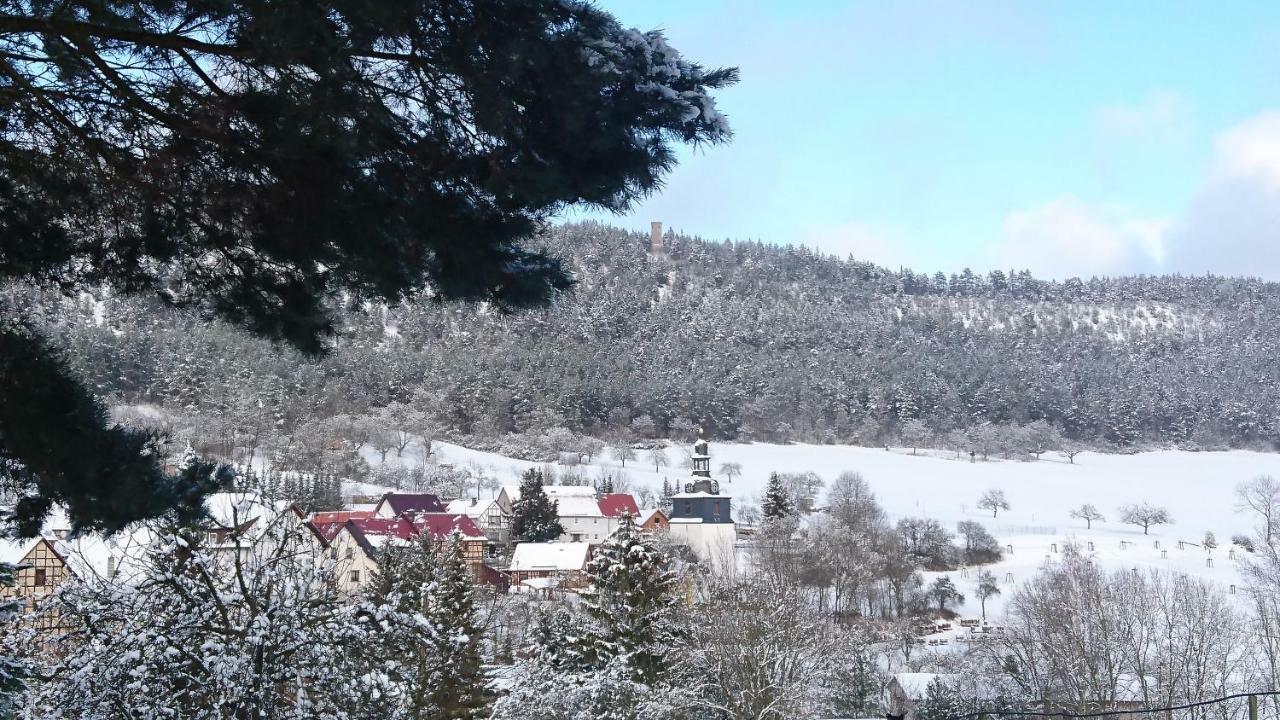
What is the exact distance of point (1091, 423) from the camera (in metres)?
139

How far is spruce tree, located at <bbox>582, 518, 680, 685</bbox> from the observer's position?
22.6 metres

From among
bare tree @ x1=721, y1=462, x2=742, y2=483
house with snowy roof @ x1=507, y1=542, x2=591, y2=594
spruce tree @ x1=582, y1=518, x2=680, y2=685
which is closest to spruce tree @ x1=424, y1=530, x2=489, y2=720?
spruce tree @ x1=582, y1=518, x2=680, y2=685

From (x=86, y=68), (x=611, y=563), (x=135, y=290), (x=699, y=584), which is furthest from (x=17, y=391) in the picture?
(x=699, y=584)

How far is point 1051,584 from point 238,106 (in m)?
36.9

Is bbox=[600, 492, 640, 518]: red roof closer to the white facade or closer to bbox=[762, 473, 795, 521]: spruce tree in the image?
the white facade

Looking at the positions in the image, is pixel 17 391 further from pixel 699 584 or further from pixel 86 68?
pixel 699 584

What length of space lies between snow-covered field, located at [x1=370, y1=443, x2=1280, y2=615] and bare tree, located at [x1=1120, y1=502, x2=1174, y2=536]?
0.76 m

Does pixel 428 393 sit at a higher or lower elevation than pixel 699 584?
higher

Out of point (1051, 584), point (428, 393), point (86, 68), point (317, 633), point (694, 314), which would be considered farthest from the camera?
point (694, 314)

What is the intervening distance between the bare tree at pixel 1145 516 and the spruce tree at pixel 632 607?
72.2m

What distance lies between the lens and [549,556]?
184 ft

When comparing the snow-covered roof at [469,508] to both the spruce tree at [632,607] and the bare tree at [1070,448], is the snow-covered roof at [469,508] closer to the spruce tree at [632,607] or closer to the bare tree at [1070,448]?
the spruce tree at [632,607]

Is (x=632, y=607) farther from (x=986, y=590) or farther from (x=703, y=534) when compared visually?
(x=703, y=534)

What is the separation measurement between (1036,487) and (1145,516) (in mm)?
15417
